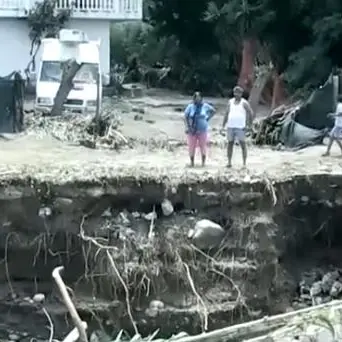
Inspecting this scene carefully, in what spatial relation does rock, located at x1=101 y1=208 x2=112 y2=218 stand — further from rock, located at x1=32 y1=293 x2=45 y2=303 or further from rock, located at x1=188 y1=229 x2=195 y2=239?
rock, located at x1=32 y1=293 x2=45 y2=303

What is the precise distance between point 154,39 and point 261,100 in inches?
251

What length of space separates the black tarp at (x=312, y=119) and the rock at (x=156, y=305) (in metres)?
5.98

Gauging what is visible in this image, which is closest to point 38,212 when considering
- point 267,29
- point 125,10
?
point 267,29

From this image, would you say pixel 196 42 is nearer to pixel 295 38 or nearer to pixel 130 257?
pixel 295 38

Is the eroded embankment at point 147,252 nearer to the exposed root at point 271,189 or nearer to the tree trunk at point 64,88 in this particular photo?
the exposed root at point 271,189

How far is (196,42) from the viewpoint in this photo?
104 ft

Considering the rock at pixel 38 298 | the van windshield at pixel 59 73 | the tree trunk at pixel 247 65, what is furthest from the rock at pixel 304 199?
the tree trunk at pixel 247 65

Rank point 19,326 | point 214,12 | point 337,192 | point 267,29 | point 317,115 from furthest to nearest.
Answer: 1. point 214,12
2. point 267,29
3. point 317,115
4. point 337,192
5. point 19,326

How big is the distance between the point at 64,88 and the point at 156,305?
7.79m

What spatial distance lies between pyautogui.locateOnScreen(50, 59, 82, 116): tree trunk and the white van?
0.49 meters

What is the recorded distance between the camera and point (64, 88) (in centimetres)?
2003

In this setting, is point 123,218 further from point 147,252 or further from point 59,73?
point 59,73

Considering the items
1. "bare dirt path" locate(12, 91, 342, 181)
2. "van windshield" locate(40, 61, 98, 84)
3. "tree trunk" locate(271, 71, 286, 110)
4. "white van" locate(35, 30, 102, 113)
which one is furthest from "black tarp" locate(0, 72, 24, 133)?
"tree trunk" locate(271, 71, 286, 110)

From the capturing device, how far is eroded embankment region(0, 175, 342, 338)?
1337 centimetres
